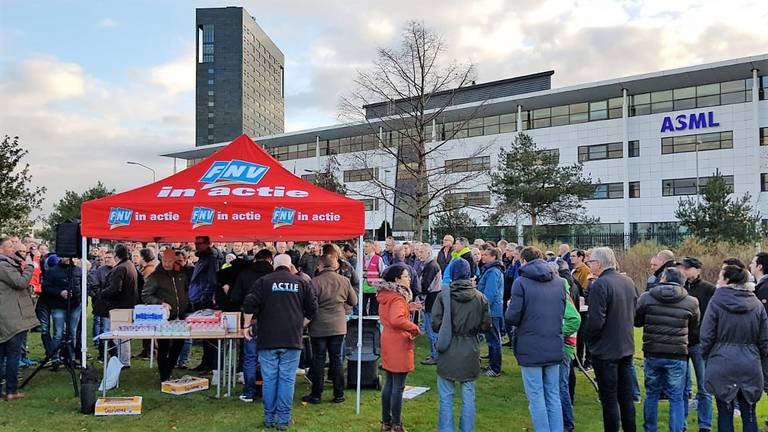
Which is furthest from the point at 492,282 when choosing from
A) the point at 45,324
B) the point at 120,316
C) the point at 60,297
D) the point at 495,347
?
the point at 45,324

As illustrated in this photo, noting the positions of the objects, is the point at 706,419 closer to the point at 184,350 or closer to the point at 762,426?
the point at 762,426

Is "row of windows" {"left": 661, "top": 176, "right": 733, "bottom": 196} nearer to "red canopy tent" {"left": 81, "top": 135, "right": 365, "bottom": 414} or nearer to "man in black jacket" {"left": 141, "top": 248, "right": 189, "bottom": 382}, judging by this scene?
"red canopy tent" {"left": 81, "top": 135, "right": 365, "bottom": 414}

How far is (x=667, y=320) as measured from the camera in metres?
5.53

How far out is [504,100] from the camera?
42.4m

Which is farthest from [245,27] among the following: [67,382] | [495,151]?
[67,382]

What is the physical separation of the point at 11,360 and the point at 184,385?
206 cm

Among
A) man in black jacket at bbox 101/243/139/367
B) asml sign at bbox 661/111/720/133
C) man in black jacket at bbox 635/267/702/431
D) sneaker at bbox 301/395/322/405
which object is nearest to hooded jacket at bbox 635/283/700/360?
man in black jacket at bbox 635/267/702/431

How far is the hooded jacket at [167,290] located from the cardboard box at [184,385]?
2.81 feet

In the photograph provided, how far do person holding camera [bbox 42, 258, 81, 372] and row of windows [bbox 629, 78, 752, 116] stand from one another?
38636 millimetres

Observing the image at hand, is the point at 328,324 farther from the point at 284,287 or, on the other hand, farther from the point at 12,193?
the point at 12,193

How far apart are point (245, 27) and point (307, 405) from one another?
136 meters

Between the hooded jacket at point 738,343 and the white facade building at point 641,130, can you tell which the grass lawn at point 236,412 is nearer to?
the hooded jacket at point 738,343

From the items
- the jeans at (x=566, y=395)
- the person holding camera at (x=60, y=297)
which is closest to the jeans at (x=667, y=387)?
the jeans at (x=566, y=395)

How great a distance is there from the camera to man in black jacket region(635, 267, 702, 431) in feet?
18.1
